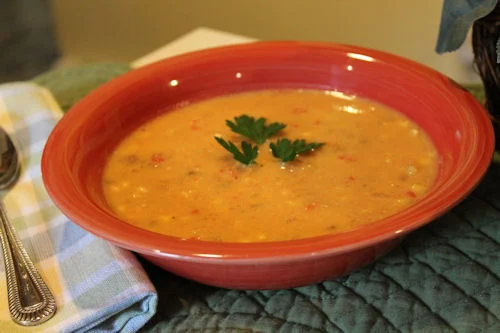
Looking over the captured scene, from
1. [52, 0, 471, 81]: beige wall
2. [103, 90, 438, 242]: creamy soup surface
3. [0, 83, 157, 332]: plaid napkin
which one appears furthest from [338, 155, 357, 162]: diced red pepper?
[52, 0, 471, 81]: beige wall

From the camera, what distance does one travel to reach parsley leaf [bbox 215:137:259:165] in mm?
931

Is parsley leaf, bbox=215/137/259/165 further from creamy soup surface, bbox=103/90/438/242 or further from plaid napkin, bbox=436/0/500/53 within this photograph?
plaid napkin, bbox=436/0/500/53

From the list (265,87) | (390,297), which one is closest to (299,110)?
(265,87)

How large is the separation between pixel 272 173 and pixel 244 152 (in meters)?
0.05

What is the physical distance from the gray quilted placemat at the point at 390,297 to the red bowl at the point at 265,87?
0.08 ft

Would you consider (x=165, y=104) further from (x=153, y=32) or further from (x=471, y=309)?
(x=153, y=32)

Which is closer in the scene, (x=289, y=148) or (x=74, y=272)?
(x=74, y=272)

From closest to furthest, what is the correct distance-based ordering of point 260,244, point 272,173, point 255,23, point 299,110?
1. point 260,244
2. point 272,173
3. point 299,110
4. point 255,23

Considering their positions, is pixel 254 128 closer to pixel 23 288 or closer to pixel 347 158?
pixel 347 158

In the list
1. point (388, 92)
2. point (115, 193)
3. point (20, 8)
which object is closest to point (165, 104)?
point (115, 193)

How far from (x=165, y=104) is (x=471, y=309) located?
23.3 inches

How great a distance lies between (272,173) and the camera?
3.00 feet

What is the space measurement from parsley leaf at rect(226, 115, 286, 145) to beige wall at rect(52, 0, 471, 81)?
862 millimetres

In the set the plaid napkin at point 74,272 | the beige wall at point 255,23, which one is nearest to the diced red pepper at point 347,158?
the plaid napkin at point 74,272
